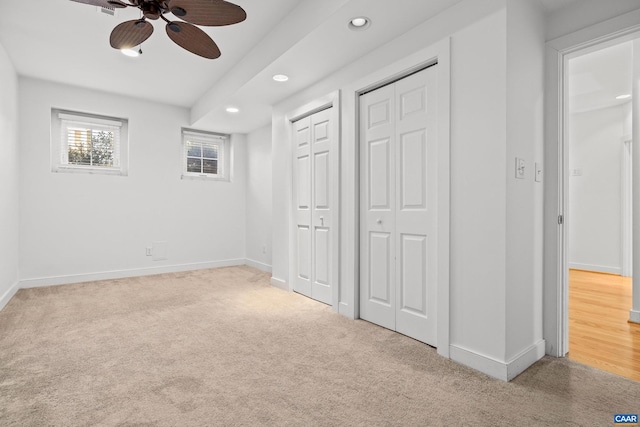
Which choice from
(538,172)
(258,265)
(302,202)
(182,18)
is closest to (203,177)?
(258,265)

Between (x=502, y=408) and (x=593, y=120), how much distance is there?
5687 millimetres

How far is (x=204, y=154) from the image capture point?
19.3 feet

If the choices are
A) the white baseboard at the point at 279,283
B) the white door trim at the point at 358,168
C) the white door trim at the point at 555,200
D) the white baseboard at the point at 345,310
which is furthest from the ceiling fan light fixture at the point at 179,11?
Answer: the white baseboard at the point at 279,283

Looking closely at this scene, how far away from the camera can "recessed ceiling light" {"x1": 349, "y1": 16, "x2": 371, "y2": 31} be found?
94.2 inches

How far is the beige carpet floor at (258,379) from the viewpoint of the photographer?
65.6 inches

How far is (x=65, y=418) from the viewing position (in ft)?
5.40

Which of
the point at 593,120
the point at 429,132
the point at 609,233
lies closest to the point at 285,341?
the point at 429,132

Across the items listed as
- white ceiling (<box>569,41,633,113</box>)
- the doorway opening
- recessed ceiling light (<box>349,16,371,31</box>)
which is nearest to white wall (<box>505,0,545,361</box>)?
recessed ceiling light (<box>349,16,371,31</box>)

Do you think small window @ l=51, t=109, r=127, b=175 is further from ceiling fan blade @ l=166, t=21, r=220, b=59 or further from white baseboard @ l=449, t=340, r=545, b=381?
white baseboard @ l=449, t=340, r=545, b=381

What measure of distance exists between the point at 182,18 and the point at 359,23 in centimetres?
120

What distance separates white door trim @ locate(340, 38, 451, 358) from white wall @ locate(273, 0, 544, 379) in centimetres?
5

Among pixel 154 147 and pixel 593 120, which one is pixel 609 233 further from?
pixel 154 147

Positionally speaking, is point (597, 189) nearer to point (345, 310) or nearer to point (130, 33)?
point (345, 310)

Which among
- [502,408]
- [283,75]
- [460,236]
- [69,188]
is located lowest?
[502,408]
